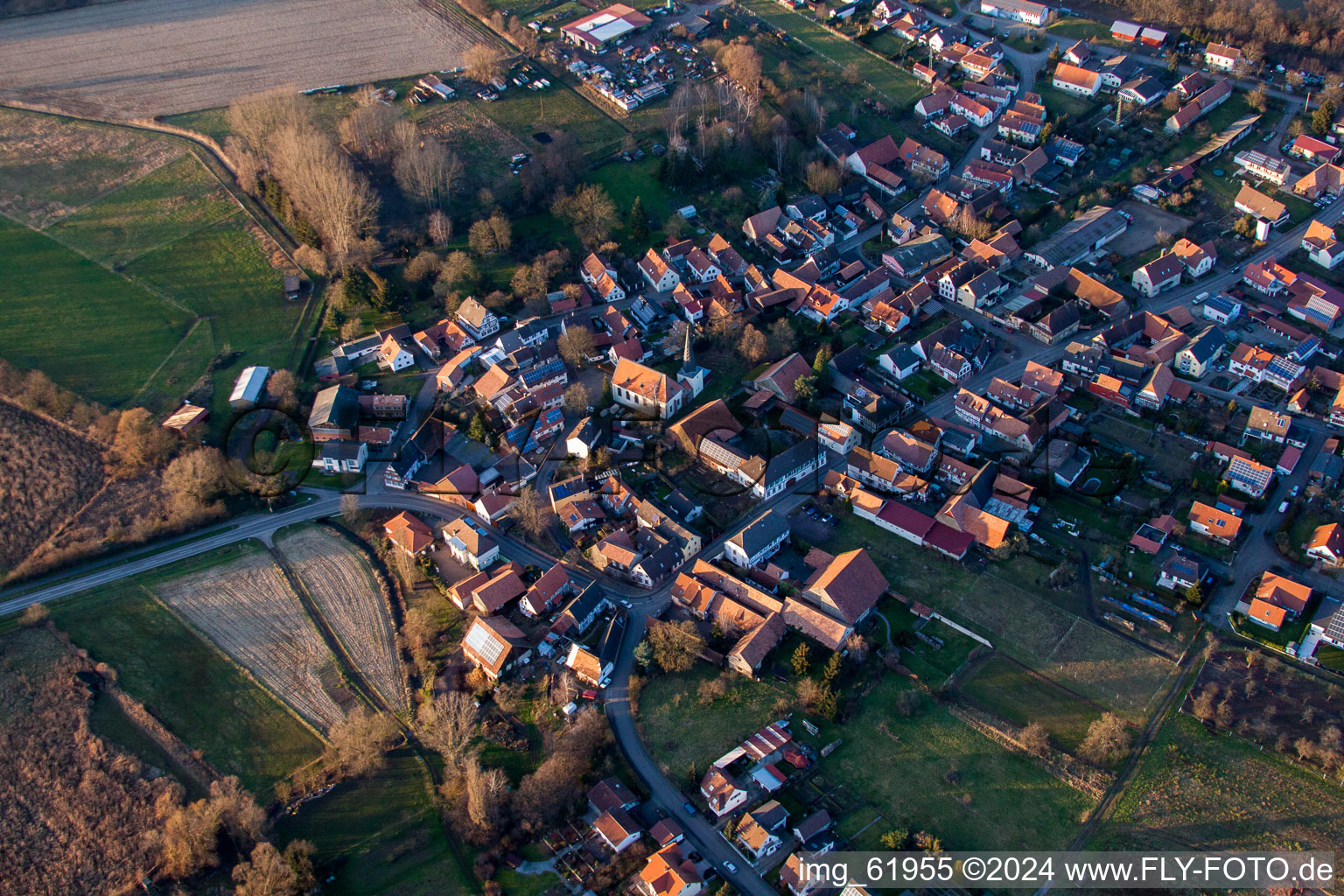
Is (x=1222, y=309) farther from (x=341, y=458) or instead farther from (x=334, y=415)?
(x=334, y=415)

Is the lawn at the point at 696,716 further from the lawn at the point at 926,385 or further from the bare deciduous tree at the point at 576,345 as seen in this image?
the bare deciduous tree at the point at 576,345

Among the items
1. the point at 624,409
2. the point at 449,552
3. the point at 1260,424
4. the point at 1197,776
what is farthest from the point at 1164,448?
the point at 449,552

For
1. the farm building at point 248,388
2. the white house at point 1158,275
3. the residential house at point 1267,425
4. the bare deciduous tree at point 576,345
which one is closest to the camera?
the residential house at point 1267,425

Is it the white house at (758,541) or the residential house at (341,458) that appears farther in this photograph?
the residential house at (341,458)

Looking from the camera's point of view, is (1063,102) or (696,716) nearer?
(696,716)

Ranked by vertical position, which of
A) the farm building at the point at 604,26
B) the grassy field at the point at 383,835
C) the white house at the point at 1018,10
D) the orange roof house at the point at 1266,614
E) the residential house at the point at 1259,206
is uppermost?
the white house at the point at 1018,10

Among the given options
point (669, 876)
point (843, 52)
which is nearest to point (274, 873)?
point (669, 876)

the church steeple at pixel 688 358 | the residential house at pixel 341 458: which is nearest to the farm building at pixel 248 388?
the residential house at pixel 341 458

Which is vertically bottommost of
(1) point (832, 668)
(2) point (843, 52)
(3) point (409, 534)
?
(3) point (409, 534)

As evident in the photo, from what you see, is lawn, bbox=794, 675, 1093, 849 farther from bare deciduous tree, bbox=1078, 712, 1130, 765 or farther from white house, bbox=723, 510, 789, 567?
white house, bbox=723, 510, 789, 567
